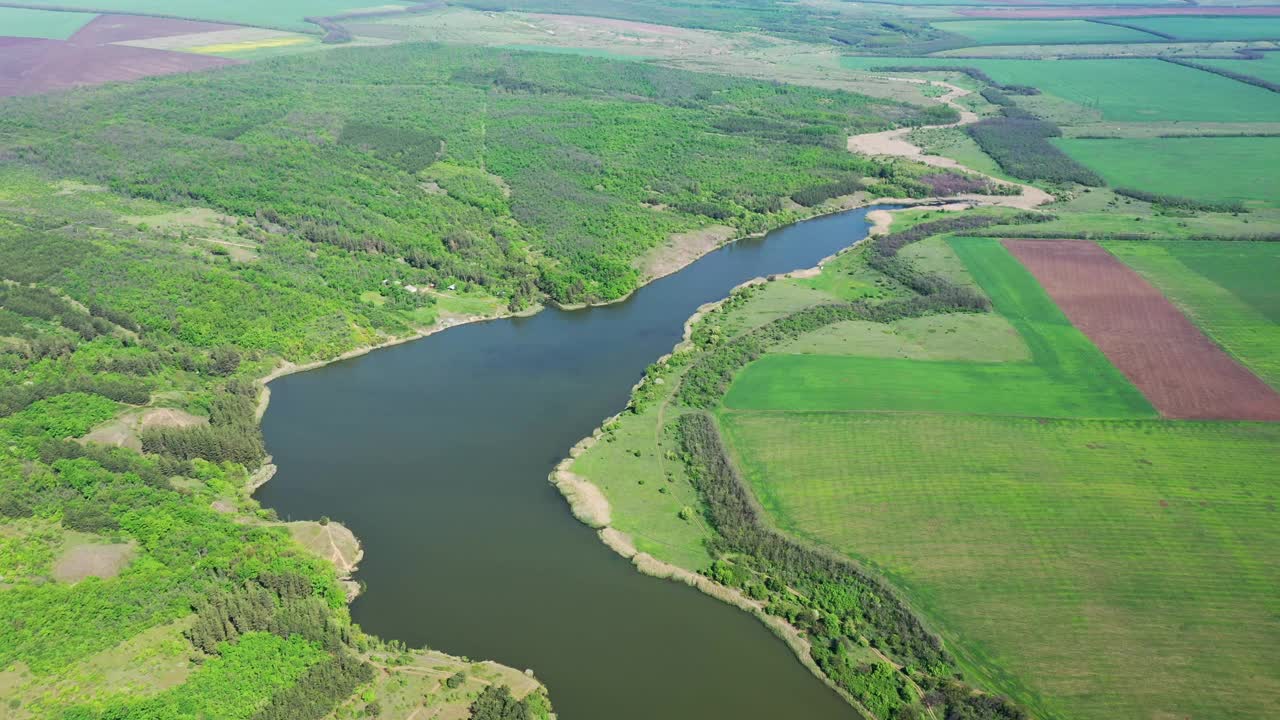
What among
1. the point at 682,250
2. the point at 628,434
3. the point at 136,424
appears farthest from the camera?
A: the point at 682,250

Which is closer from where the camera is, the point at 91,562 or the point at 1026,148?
the point at 91,562

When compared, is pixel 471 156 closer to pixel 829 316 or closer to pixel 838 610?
pixel 829 316

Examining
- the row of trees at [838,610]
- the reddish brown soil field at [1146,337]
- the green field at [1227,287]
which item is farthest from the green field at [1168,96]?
the row of trees at [838,610]

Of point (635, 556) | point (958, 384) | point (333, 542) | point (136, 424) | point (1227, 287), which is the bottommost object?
point (635, 556)

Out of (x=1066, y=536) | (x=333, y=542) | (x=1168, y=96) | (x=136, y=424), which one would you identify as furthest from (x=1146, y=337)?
(x=1168, y=96)

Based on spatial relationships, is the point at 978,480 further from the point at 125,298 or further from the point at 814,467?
the point at 125,298

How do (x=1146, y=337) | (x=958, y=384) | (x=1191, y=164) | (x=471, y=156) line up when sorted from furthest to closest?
(x=1191, y=164)
(x=471, y=156)
(x=1146, y=337)
(x=958, y=384)

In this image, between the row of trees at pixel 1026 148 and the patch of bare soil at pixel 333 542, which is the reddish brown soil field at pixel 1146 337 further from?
the patch of bare soil at pixel 333 542
